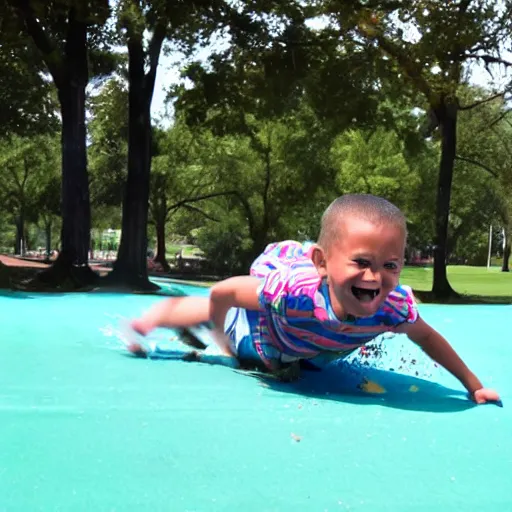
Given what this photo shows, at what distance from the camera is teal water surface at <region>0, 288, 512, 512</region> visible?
1535mm

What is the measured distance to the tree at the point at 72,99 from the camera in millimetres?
11250

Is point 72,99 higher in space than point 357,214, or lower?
higher

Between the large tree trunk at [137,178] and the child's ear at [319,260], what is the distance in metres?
9.52

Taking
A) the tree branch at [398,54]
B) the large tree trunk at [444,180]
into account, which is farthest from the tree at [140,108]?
the large tree trunk at [444,180]

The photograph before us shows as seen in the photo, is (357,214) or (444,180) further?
(444,180)

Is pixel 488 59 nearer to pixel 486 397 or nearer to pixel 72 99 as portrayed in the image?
pixel 72 99

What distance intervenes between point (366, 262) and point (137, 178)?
10.0 meters

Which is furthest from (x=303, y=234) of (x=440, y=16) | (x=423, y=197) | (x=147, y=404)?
(x=147, y=404)

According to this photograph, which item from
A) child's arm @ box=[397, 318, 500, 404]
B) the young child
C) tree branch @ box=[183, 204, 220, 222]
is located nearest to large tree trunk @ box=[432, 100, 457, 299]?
tree branch @ box=[183, 204, 220, 222]

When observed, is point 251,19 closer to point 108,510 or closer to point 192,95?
point 192,95

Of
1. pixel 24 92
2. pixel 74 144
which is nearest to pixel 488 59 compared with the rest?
pixel 74 144

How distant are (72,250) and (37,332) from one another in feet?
24.0

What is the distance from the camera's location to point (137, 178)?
11.9 m

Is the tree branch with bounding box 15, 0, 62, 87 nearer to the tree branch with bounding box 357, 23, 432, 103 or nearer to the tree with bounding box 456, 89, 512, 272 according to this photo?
the tree branch with bounding box 357, 23, 432, 103
